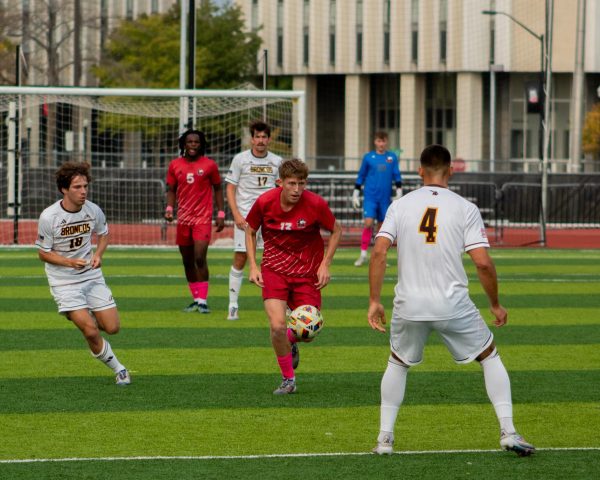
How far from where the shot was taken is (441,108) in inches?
2625

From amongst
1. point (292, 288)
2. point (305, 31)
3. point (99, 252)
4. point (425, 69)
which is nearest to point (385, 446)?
point (292, 288)

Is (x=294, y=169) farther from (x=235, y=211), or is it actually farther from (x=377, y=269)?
(x=235, y=211)

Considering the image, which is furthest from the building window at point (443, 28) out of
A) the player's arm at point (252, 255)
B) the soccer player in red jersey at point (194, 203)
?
the player's arm at point (252, 255)

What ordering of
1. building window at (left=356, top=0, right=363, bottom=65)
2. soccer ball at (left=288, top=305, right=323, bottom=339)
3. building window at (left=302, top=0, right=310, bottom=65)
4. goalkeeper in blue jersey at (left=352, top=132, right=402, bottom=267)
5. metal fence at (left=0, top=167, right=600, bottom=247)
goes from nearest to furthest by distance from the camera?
soccer ball at (left=288, top=305, right=323, bottom=339)
goalkeeper in blue jersey at (left=352, top=132, right=402, bottom=267)
metal fence at (left=0, top=167, right=600, bottom=247)
building window at (left=356, top=0, right=363, bottom=65)
building window at (left=302, top=0, right=310, bottom=65)

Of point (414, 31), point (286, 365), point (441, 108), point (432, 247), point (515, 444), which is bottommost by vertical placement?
point (515, 444)

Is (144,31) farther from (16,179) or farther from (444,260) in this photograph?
(444,260)

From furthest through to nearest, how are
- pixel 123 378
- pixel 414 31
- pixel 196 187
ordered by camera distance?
pixel 414 31
pixel 196 187
pixel 123 378

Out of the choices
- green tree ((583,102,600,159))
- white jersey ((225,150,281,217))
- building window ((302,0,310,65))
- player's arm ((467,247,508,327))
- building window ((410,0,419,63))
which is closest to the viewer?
player's arm ((467,247,508,327))

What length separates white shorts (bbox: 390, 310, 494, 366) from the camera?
7.82m

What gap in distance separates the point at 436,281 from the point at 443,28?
2243 inches

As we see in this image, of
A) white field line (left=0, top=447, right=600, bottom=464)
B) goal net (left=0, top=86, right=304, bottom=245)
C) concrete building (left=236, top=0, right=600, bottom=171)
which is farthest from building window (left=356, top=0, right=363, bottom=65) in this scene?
white field line (left=0, top=447, right=600, bottom=464)

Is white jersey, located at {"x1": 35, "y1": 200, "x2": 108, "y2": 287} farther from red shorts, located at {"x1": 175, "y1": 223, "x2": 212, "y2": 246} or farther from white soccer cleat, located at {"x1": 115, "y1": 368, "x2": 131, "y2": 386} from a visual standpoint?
red shorts, located at {"x1": 175, "y1": 223, "x2": 212, "y2": 246}

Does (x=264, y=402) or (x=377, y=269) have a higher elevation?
(x=377, y=269)


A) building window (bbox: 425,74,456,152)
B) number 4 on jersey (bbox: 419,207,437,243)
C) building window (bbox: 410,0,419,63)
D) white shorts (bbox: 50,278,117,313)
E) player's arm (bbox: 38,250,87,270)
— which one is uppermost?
building window (bbox: 410,0,419,63)
